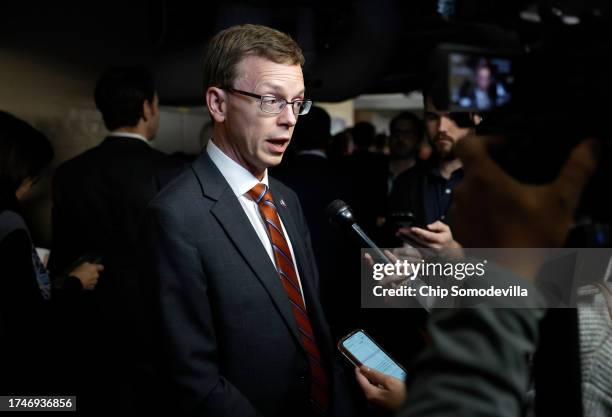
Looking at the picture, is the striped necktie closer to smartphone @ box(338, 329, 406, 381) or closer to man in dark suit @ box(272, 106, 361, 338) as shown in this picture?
smartphone @ box(338, 329, 406, 381)

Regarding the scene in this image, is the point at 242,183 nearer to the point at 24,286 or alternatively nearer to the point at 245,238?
the point at 245,238

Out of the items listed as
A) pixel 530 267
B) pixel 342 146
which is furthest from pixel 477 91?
pixel 342 146

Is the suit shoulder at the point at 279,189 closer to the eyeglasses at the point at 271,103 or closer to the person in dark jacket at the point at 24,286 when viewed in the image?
the eyeglasses at the point at 271,103

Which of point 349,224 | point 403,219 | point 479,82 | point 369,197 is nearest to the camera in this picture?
point 479,82

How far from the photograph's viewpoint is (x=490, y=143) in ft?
1.92

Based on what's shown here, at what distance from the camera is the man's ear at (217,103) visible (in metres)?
1.29

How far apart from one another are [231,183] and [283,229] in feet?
0.62

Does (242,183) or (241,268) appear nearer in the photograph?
(241,268)

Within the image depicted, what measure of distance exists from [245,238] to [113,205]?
3.37 feet

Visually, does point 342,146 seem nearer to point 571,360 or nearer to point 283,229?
point 283,229

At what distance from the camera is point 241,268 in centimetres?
117

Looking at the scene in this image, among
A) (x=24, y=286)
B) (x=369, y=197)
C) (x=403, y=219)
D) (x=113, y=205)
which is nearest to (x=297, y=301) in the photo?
(x=403, y=219)

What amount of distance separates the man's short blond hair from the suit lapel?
0.86 feet

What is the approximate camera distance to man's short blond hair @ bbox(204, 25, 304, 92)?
1254mm
